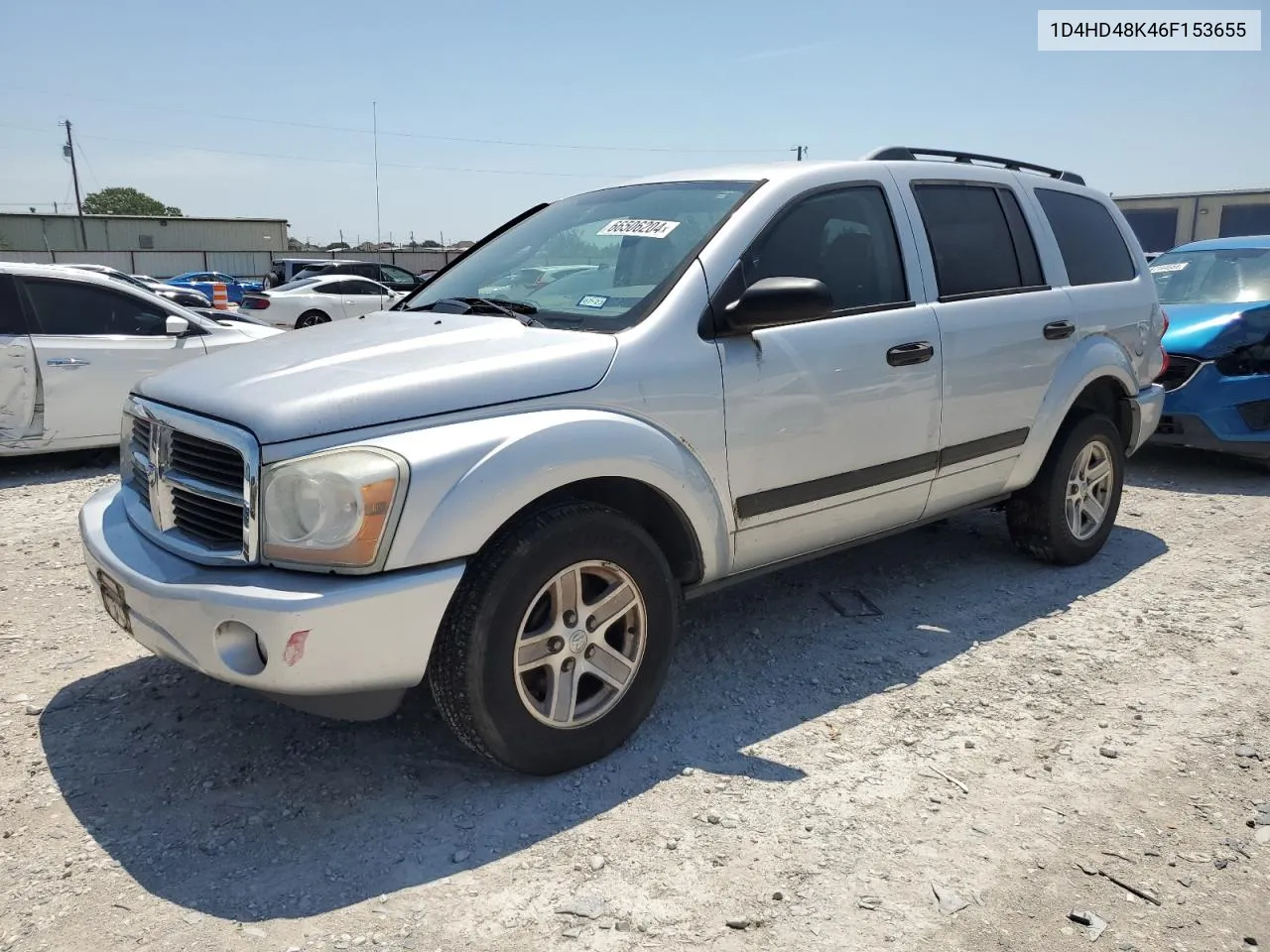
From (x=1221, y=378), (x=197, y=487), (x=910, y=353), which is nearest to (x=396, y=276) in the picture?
(x=1221, y=378)

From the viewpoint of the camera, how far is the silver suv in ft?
8.57

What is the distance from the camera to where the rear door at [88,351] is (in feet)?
23.1

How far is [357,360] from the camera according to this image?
3002mm

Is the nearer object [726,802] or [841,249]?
[726,802]

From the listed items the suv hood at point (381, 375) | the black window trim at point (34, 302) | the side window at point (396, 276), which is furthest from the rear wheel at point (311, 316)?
the suv hood at point (381, 375)

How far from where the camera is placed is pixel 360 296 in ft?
66.0

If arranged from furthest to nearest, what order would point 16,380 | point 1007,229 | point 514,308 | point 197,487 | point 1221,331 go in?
1. point 1221,331
2. point 16,380
3. point 1007,229
4. point 514,308
5. point 197,487

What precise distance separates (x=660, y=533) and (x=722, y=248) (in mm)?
992

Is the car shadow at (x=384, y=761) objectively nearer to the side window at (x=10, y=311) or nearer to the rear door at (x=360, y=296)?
the side window at (x=10, y=311)

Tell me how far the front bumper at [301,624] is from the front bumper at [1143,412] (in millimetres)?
4054

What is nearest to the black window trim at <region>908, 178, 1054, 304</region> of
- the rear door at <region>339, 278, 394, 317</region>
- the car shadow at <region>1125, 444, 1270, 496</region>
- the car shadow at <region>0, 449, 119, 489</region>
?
the car shadow at <region>1125, 444, 1270, 496</region>

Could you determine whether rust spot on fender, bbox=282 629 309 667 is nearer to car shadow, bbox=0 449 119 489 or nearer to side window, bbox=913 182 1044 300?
side window, bbox=913 182 1044 300

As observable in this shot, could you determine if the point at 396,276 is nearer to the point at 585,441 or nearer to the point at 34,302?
the point at 34,302

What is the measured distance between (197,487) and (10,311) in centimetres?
536
